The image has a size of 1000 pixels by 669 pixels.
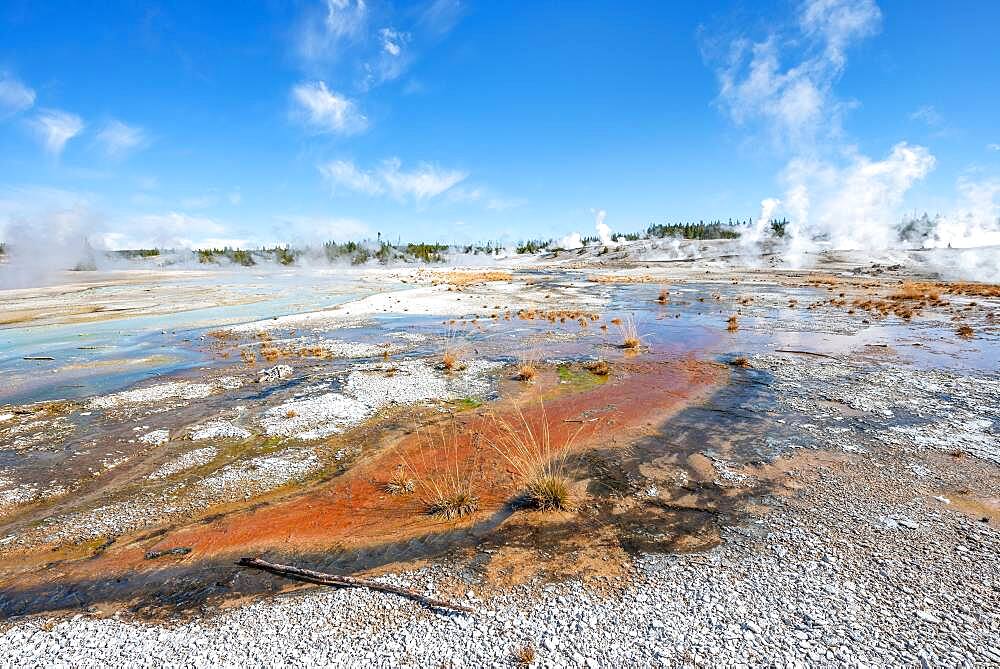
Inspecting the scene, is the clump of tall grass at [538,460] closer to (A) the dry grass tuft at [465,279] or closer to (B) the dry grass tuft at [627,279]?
(A) the dry grass tuft at [465,279]

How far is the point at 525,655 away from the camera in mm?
3471

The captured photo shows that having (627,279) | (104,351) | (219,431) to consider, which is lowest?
(627,279)

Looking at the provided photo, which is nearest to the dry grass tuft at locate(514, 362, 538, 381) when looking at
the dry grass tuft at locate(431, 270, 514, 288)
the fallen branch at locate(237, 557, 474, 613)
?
the fallen branch at locate(237, 557, 474, 613)

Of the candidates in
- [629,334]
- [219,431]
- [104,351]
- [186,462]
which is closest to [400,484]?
[186,462]

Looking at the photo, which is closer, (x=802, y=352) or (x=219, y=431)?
(x=219, y=431)

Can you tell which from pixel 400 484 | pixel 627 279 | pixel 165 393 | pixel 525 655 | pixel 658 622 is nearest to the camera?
pixel 525 655

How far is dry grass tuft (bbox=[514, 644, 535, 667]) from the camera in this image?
11.2 feet

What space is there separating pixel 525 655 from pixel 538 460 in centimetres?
316

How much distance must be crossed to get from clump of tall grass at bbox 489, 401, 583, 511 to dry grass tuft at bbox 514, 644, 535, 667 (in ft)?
7.01

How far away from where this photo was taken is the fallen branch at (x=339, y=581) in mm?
4043

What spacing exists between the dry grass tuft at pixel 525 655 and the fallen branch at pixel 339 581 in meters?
0.56

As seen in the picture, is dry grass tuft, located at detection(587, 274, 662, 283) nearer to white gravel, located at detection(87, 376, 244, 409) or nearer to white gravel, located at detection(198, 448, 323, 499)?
white gravel, located at detection(87, 376, 244, 409)

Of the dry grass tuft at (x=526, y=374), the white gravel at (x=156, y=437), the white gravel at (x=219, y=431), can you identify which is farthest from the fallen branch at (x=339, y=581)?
the dry grass tuft at (x=526, y=374)

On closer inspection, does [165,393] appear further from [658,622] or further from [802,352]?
[802,352]
